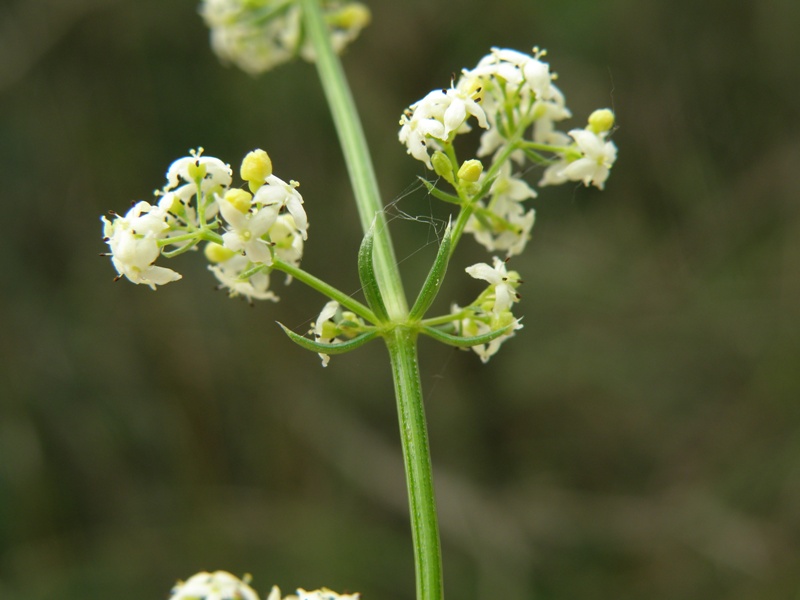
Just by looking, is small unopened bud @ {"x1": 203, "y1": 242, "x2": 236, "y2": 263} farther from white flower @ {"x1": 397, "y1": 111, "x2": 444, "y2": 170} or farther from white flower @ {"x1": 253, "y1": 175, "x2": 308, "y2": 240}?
white flower @ {"x1": 397, "y1": 111, "x2": 444, "y2": 170}

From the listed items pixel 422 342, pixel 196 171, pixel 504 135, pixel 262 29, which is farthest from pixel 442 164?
pixel 422 342

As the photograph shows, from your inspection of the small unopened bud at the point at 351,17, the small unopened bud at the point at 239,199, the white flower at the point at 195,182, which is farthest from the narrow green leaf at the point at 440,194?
the small unopened bud at the point at 351,17

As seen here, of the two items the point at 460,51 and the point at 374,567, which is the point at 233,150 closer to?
the point at 460,51

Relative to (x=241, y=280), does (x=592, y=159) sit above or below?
above

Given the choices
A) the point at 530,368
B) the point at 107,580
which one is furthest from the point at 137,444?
the point at 530,368

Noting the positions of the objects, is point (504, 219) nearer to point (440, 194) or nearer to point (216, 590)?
point (440, 194)

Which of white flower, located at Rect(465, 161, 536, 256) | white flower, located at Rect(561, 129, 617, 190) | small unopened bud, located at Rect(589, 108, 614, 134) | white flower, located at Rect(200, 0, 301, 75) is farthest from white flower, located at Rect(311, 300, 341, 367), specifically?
white flower, located at Rect(200, 0, 301, 75)

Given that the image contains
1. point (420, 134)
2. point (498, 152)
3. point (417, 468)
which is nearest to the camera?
point (417, 468)
